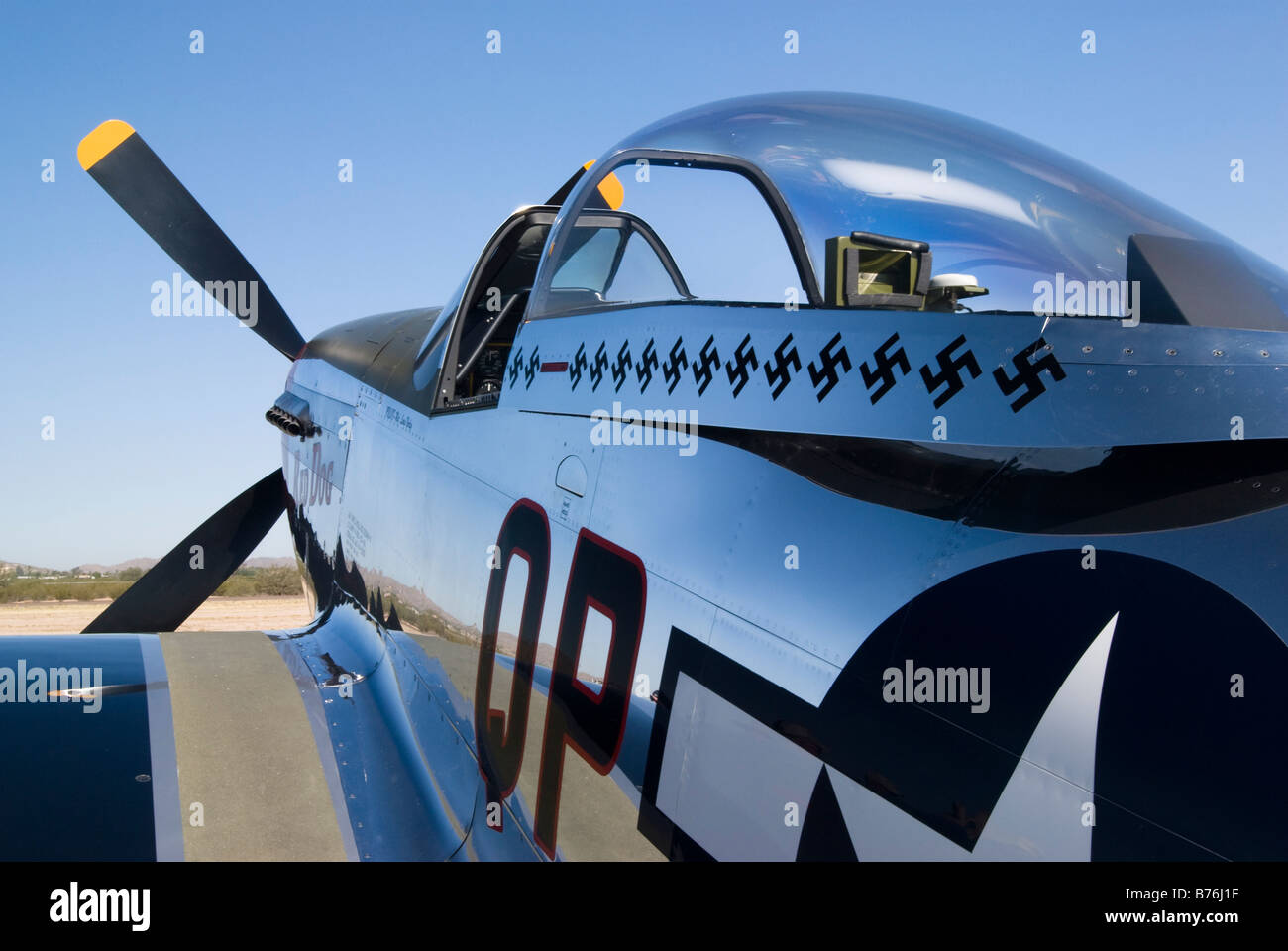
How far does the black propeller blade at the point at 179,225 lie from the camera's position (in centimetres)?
778

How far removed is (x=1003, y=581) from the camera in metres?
1.52

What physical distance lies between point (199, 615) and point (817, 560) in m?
20.5

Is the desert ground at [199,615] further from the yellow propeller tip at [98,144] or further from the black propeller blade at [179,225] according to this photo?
the yellow propeller tip at [98,144]

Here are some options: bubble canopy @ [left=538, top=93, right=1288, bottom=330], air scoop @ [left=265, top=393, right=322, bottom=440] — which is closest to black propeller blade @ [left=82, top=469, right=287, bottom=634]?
air scoop @ [left=265, top=393, right=322, bottom=440]

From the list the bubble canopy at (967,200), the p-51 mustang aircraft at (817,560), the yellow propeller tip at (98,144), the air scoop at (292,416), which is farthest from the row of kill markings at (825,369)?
the yellow propeller tip at (98,144)

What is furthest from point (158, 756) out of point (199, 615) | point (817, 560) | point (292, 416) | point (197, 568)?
point (199, 615)

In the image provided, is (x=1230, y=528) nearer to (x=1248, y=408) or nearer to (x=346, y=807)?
(x=1248, y=408)

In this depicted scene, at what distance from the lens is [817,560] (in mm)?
1736

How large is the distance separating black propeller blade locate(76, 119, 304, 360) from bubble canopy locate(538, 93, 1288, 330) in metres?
6.47

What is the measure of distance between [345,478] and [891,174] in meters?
3.65

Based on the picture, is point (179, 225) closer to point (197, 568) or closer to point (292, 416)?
point (292, 416)

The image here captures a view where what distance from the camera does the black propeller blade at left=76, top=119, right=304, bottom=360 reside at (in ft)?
25.5

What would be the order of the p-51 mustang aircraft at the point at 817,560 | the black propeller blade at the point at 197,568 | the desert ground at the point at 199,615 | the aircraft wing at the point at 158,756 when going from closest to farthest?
the p-51 mustang aircraft at the point at 817,560
the aircraft wing at the point at 158,756
the black propeller blade at the point at 197,568
the desert ground at the point at 199,615

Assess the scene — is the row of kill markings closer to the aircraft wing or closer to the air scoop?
the aircraft wing
